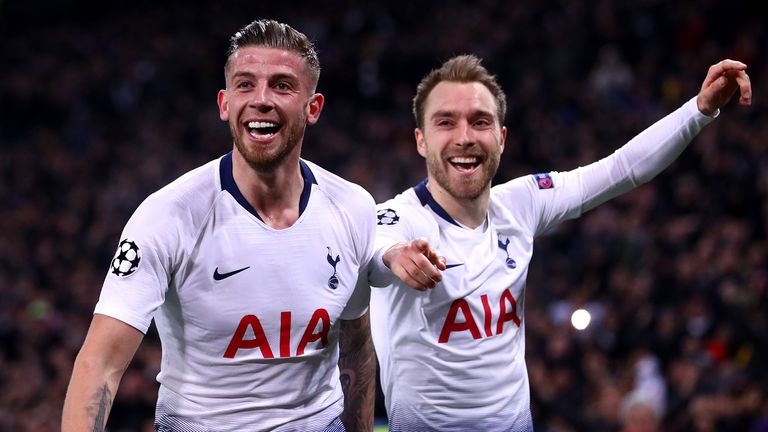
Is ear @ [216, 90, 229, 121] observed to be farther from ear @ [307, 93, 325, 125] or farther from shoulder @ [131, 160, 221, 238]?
ear @ [307, 93, 325, 125]

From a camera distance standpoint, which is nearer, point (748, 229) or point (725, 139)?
point (748, 229)

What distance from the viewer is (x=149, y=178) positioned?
14906 millimetres

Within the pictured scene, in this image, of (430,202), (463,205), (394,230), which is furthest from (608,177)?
(394,230)

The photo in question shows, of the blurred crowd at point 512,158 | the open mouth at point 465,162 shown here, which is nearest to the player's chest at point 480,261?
the open mouth at point 465,162

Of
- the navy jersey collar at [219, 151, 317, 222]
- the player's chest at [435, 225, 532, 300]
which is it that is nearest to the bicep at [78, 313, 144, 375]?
the navy jersey collar at [219, 151, 317, 222]

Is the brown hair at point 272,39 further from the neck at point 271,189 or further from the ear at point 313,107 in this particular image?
the neck at point 271,189

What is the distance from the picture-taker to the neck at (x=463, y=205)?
4.48 meters

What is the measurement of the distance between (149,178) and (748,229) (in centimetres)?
829

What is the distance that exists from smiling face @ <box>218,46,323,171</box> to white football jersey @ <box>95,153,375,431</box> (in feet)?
0.56

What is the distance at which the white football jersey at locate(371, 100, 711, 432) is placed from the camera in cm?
427

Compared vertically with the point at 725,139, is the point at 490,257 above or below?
below

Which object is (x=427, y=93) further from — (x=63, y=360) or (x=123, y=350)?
(x=63, y=360)

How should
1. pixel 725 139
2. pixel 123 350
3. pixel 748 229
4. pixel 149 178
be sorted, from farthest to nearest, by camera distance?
pixel 149 178, pixel 725 139, pixel 748 229, pixel 123 350

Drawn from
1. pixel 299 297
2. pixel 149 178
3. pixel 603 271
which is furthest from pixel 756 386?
pixel 149 178
